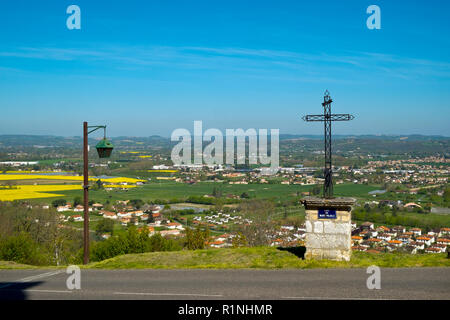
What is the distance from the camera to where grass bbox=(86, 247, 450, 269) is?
Result: 8.44m

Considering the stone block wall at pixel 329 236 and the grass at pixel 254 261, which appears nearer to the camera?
the grass at pixel 254 261

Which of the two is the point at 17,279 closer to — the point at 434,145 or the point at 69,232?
the point at 69,232

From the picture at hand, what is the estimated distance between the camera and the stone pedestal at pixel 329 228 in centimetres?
860

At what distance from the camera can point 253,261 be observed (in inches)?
369

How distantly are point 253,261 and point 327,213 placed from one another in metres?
2.14

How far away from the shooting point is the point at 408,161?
94500 millimetres

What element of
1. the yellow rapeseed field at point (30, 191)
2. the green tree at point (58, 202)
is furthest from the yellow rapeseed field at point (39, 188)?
the green tree at point (58, 202)

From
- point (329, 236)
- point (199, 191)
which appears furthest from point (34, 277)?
point (199, 191)

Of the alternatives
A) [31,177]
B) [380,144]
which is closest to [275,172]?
[380,144]

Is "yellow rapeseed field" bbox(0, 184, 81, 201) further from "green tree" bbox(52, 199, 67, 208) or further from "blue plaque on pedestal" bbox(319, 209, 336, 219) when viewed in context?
"blue plaque on pedestal" bbox(319, 209, 336, 219)

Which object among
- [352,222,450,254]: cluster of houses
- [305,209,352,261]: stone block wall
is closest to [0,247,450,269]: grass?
[305,209,352,261]: stone block wall

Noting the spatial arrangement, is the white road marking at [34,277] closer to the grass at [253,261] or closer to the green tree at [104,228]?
the grass at [253,261]

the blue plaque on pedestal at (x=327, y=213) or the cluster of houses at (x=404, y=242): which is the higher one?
the blue plaque on pedestal at (x=327, y=213)
